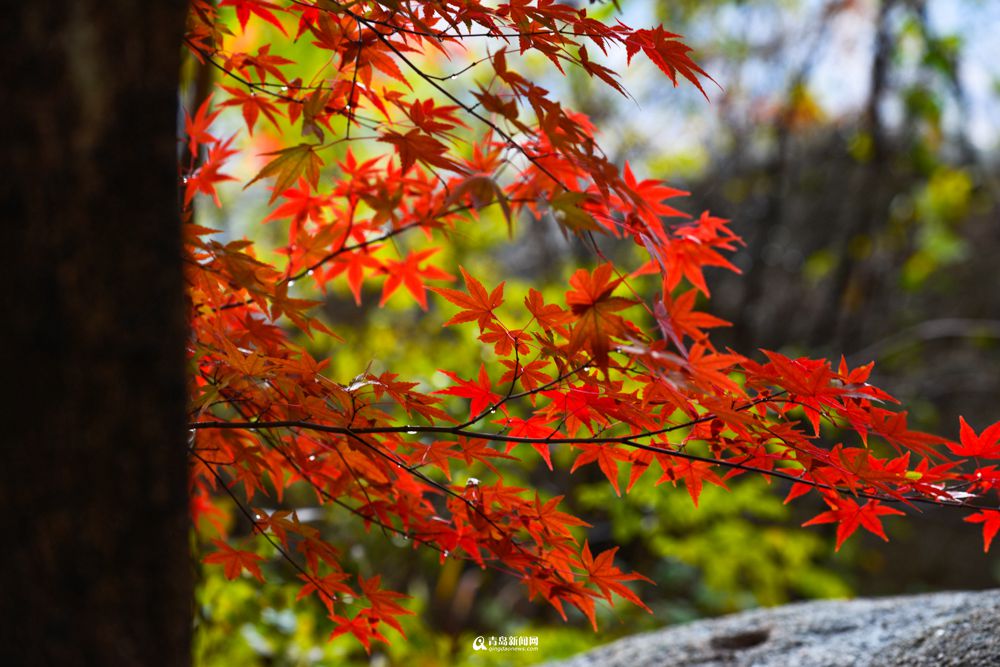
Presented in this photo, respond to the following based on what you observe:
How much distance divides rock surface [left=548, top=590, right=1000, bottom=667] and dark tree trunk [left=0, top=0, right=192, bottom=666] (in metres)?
1.28

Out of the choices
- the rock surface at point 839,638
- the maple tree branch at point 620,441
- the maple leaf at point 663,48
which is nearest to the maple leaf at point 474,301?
the maple tree branch at point 620,441

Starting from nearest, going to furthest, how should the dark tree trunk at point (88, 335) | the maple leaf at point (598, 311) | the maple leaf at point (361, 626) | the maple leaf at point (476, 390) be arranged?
the dark tree trunk at point (88, 335) < the maple leaf at point (598, 311) < the maple leaf at point (476, 390) < the maple leaf at point (361, 626)

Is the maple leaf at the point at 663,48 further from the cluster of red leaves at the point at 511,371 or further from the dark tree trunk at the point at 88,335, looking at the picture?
the dark tree trunk at the point at 88,335

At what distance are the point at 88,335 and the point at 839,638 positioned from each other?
5.24 ft

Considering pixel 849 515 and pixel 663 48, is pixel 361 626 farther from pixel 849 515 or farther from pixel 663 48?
pixel 663 48

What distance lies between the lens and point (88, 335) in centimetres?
68

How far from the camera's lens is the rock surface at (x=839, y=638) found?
144cm

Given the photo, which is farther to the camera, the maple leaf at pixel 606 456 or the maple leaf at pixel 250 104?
the maple leaf at pixel 250 104

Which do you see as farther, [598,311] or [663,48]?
[663,48]

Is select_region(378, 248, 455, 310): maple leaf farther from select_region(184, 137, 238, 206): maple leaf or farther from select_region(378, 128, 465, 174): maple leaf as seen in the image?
select_region(378, 128, 465, 174): maple leaf

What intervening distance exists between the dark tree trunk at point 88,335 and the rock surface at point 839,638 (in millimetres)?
1280

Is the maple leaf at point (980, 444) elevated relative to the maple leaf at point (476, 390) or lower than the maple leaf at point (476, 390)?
lower

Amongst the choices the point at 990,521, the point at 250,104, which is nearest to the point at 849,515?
the point at 990,521

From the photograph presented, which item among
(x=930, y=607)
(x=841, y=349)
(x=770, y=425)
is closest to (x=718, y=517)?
(x=841, y=349)
